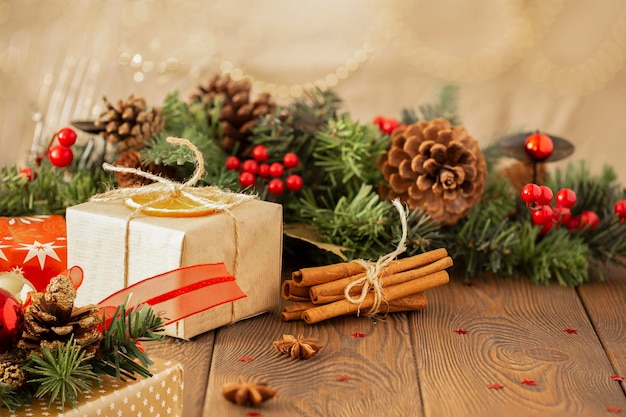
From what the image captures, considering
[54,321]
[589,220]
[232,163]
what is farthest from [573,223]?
[54,321]

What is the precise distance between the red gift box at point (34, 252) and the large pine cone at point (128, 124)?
0.24 metres

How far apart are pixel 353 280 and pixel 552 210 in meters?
0.37

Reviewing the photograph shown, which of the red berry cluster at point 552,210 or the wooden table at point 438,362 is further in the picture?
the red berry cluster at point 552,210

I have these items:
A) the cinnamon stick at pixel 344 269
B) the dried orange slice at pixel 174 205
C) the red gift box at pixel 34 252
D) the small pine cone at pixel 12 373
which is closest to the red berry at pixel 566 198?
the cinnamon stick at pixel 344 269

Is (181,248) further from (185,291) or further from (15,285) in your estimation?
(15,285)

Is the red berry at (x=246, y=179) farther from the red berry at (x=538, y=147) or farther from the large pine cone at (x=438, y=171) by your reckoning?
the red berry at (x=538, y=147)

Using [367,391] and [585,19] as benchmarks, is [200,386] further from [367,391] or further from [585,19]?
[585,19]

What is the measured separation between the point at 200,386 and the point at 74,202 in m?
0.62

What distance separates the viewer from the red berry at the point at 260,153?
1603 mm

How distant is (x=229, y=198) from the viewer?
1333 mm

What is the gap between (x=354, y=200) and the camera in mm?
1511

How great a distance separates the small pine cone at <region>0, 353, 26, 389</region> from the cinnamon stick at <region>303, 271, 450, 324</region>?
51cm

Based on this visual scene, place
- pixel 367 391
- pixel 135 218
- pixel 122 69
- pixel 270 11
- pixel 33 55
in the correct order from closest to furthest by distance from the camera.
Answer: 1. pixel 367 391
2. pixel 135 218
3. pixel 122 69
4. pixel 33 55
5. pixel 270 11

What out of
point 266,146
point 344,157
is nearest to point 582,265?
point 344,157
